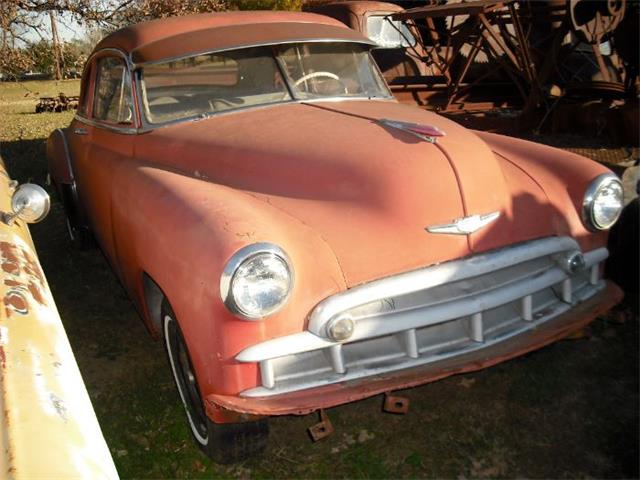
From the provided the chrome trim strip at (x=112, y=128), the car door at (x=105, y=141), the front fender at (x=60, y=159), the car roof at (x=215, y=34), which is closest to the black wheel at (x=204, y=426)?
the car door at (x=105, y=141)

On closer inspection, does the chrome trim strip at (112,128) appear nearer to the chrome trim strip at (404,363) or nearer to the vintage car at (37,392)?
the vintage car at (37,392)

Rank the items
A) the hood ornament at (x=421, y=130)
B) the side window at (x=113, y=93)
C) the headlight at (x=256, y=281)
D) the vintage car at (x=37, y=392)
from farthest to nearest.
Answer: the side window at (x=113, y=93)
the hood ornament at (x=421, y=130)
the headlight at (x=256, y=281)
the vintage car at (x=37, y=392)

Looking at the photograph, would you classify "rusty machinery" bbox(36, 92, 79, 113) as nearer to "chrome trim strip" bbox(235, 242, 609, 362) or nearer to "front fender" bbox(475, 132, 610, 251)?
"front fender" bbox(475, 132, 610, 251)

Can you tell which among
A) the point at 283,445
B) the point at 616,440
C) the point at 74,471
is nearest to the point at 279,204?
the point at 283,445

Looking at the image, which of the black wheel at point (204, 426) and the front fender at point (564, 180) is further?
the front fender at point (564, 180)

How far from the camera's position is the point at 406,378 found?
219cm

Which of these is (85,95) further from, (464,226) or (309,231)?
(464,226)

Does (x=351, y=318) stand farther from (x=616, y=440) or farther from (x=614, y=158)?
(x=614, y=158)

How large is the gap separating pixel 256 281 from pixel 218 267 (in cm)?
14

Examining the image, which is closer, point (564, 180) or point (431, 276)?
point (431, 276)

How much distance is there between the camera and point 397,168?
2570 millimetres

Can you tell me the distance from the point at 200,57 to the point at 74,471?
8.62ft

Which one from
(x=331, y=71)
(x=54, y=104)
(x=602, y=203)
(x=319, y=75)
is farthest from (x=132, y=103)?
(x=54, y=104)

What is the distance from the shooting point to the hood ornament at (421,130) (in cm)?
273
